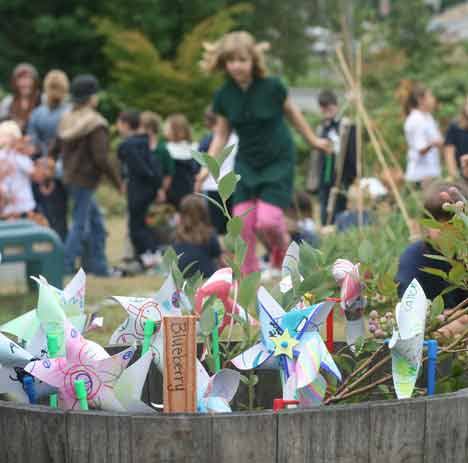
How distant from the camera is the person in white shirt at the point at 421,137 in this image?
9094 mm

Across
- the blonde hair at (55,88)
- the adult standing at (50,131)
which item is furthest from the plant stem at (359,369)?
the blonde hair at (55,88)

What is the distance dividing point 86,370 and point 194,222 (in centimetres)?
465

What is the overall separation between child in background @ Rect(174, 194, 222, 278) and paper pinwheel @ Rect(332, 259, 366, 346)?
4.10m

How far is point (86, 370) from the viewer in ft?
7.84

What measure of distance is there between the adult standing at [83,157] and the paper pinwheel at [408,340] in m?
6.19

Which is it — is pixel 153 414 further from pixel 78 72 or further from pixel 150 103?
pixel 78 72

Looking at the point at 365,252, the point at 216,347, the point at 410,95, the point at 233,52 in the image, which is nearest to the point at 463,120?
the point at 410,95

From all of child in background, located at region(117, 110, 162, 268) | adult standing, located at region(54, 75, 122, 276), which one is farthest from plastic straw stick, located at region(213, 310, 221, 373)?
child in background, located at region(117, 110, 162, 268)

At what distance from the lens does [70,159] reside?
8.49 meters

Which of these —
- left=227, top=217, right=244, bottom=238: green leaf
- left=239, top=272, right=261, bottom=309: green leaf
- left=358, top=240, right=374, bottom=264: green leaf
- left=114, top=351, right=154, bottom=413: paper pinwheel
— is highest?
left=227, top=217, right=244, bottom=238: green leaf

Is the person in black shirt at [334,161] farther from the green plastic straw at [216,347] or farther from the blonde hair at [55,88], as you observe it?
the green plastic straw at [216,347]

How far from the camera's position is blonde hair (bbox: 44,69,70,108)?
866 centimetres

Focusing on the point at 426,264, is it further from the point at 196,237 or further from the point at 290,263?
the point at 196,237

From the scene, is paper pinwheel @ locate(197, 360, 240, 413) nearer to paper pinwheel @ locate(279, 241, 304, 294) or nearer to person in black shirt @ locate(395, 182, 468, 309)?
paper pinwheel @ locate(279, 241, 304, 294)
